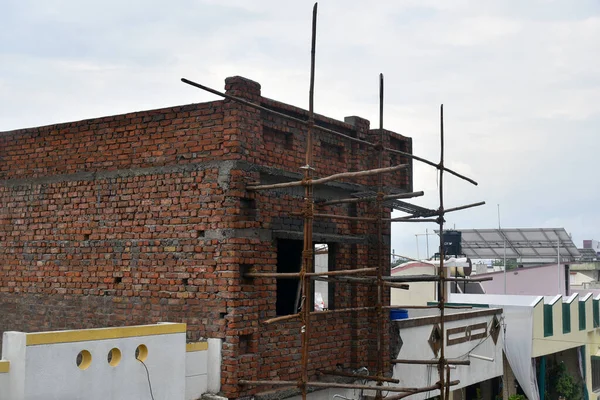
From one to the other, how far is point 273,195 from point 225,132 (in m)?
1.22

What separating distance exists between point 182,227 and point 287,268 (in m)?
4.15

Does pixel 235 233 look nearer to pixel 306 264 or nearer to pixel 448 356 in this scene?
pixel 306 264

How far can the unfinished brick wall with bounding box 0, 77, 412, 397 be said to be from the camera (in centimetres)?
944

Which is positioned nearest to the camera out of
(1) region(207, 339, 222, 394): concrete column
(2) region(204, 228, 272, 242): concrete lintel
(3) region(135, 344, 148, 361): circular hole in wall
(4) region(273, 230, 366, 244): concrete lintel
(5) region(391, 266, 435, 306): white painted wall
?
(3) region(135, 344, 148, 361): circular hole in wall

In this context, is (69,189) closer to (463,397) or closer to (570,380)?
(463,397)

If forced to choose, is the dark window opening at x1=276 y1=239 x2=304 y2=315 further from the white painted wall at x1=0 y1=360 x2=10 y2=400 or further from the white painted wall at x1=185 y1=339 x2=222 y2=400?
the white painted wall at x1=0 y1=360 x2=10 y2=400

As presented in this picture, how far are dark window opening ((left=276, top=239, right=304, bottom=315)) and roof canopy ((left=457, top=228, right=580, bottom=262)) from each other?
22.5 m

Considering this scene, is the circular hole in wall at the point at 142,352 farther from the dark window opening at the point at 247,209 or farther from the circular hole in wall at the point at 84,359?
the dark window opening at the point at 247,209

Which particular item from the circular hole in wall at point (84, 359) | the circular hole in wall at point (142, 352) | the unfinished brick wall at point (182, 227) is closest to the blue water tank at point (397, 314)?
the unfinished brick wall at point (182, 227)

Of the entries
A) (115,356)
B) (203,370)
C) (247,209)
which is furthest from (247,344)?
(115,356)

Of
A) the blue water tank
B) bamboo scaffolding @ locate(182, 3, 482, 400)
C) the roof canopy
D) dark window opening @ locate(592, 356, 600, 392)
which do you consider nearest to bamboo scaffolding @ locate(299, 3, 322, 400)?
bamboo scaffolding @ locate(182, 3, 482, 400)

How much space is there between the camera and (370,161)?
12219 millimetres

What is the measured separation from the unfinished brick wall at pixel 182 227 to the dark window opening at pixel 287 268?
2.09 meters

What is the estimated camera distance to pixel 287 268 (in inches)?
534
